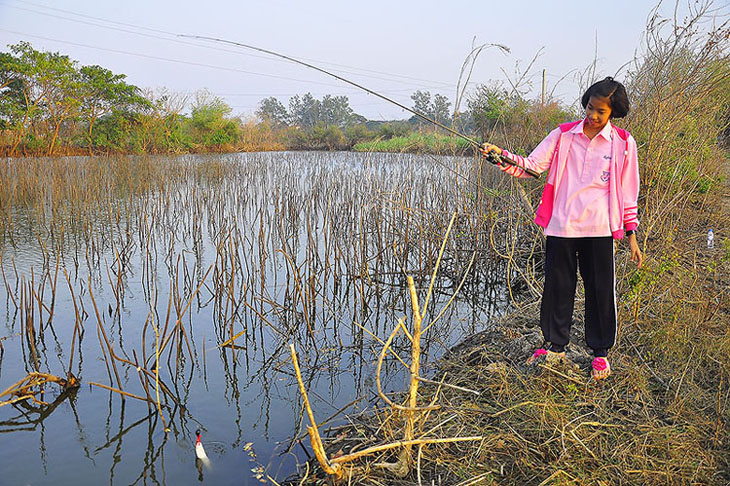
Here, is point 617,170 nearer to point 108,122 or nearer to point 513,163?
point 513,163

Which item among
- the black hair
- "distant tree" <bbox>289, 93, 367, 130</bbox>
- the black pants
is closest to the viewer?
the black hair

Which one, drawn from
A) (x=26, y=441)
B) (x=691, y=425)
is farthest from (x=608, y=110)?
(x=26, y=441)

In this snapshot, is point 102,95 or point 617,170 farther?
point 102,95

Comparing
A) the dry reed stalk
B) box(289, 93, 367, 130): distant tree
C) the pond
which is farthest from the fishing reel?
box(289, 93, 367, 130): distant tree

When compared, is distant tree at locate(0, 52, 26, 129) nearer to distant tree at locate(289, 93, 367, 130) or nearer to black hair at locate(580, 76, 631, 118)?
black hair at locate(580, 76, 631, 118)

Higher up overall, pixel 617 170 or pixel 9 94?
pixel 9 94

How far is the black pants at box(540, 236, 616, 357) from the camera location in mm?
2301

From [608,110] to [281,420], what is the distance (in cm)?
235

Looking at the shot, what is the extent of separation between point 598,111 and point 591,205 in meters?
0.40

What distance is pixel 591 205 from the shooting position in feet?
7.36

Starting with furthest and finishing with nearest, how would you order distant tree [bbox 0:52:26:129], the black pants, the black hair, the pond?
distant tree [bbox 0:52:26:129] < the pond < the black pants < the black hair

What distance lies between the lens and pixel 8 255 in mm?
5809

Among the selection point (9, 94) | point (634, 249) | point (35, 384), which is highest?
point (9, 94)

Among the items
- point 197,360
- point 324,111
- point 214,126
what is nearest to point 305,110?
point 324,111
